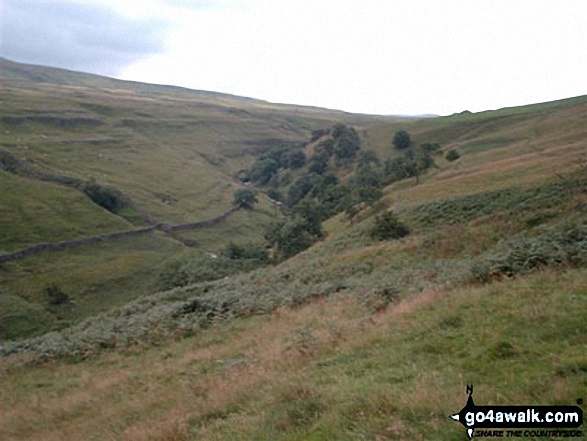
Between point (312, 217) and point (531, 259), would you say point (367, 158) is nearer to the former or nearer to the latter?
point (312, 217)

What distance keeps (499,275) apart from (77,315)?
5241 cm

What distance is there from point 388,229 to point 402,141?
96482 millimetres

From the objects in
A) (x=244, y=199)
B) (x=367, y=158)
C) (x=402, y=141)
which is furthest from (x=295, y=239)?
(x=402, y=141)

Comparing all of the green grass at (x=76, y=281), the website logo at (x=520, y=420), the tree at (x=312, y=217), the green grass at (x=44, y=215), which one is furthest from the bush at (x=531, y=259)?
the green grass at (x=44, y=215)

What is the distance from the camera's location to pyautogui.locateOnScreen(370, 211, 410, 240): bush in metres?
37.7

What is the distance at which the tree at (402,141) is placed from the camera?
5117 inches

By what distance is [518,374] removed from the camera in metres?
7.79

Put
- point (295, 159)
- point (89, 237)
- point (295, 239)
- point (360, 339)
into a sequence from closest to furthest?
point (360, 339) → point (295, 239) → point (89, 237) → point (295, 159)

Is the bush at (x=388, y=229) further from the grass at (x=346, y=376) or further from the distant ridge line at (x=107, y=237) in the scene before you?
the distant ridge line at (x=107, y=237)

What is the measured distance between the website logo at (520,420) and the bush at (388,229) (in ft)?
102

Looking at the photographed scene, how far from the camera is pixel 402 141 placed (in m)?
130

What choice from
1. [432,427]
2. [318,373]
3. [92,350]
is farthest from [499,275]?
[92,350]

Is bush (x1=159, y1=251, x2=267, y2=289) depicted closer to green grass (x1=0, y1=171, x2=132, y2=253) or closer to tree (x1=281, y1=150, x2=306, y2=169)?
green grass (x1=0, y1=171, x2=132, y2=253)

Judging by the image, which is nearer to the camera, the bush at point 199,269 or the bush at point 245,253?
the bush at point 199,269
